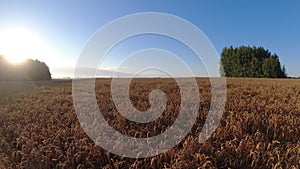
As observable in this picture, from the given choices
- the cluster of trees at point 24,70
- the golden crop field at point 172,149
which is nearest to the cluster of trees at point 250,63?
the cluster of trees at point 24,70

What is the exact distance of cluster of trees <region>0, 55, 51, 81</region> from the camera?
39.8 m

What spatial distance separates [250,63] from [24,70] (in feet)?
176

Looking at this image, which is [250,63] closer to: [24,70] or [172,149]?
[24,70]

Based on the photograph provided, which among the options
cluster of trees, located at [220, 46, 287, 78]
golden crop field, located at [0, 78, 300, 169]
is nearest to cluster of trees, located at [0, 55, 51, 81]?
golden crop field, located at [0, 78, 300, 169]

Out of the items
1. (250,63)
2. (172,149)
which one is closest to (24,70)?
(172,149)

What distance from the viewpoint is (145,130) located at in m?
5.86

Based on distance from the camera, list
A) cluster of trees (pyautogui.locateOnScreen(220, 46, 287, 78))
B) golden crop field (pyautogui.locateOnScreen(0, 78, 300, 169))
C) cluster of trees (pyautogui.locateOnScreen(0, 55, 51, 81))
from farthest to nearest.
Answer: cluster of trees (pyautogui.locateOnScreen(220, 46, 287, 78))
cluster of trees (pyautogui.locateOnScreen(0, 55, 51, 81))
golden crop field (pyautogui.locateOnScreen(0, 78, 300, 169))

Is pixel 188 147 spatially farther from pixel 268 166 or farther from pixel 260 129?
pixel 260 129

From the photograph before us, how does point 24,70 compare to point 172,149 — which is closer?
point 172,149

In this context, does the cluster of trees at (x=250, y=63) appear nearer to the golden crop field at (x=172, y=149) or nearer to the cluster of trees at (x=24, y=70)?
the cluster of trees at (x=24, y=70)

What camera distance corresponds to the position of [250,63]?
71.3 meters

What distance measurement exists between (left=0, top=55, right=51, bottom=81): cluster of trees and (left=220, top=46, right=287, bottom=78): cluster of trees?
139 ft

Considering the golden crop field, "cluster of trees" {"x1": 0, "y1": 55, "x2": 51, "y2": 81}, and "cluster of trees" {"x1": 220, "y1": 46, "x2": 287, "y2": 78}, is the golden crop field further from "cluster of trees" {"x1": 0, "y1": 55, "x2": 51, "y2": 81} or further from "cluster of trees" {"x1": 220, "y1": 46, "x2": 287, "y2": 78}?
"cluster of trees" {"x1": 220, "y1": 46, "x2": 287, "y2": 78}

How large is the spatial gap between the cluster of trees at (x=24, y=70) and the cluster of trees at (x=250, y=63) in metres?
42.3
